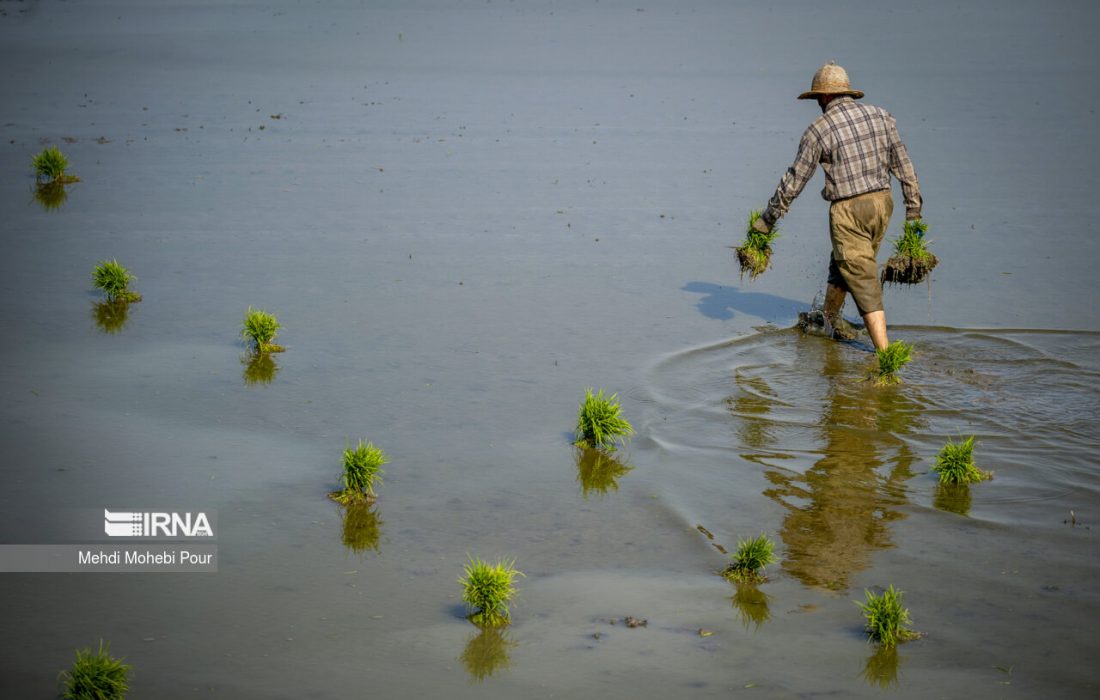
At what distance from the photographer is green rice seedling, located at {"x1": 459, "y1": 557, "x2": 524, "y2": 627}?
19.2 feet

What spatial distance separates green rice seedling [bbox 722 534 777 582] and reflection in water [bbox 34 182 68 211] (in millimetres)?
11135

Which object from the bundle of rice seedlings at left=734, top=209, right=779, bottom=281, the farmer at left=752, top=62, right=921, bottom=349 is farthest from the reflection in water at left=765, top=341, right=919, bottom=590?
the bundle of rice seedlings at left=734, top=209, right=779, bottom=281

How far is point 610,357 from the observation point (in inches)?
387

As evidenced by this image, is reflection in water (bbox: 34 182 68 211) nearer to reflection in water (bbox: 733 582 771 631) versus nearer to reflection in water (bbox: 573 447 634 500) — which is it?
reflection in water (bbox: 573 447 634 500)

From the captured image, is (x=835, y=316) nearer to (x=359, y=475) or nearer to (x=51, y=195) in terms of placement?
(x=359, y=475)

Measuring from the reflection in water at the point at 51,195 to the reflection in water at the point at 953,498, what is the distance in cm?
1122

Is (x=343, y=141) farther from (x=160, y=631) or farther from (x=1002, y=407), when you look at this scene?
(x=160, y=631)

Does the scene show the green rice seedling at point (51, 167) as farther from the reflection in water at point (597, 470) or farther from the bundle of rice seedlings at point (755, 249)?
the reflection in water at point (597, 470)

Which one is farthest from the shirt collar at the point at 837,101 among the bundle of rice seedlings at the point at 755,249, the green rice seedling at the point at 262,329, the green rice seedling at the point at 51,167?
the green rice seedling at the point at 51,167

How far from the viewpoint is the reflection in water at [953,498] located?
7125 millimetres

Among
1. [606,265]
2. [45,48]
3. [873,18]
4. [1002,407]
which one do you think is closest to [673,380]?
[1002,407]

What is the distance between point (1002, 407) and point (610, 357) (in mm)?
2866

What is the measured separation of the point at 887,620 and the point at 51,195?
1280 cm

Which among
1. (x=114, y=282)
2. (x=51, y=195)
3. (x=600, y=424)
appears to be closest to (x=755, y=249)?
(x=600, y=424)
